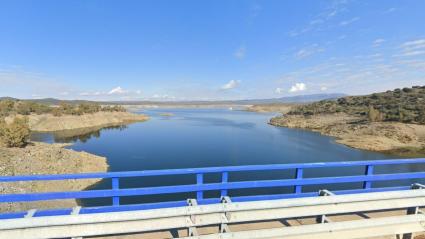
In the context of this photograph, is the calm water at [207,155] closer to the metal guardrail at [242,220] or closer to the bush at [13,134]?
the bush at [13,134]

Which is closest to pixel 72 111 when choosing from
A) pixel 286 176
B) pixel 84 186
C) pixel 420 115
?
pixel 84 186

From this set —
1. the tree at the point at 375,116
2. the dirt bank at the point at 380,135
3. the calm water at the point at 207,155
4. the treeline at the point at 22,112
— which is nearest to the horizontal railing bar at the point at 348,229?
the calm water at the point at 207,155

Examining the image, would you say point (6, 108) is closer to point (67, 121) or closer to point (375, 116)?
point (67, 121)

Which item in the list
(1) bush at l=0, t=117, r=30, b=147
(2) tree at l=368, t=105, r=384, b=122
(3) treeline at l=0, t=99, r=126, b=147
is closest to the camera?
(1) bush at l=0, t=117, r=30, b=147

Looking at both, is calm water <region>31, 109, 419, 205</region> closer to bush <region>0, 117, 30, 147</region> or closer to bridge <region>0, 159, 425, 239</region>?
bush <region>0, 117, 30, 147</region>

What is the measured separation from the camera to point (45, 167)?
61.2ft

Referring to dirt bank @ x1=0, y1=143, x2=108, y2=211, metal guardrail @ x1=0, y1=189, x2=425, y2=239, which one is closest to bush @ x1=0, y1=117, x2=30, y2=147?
dirt bank @ x1=0, y1=143, x2=108, y2=211

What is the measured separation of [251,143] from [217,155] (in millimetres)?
10216

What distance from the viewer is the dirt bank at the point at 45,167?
13867 mm

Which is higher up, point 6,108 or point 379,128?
point 6,108

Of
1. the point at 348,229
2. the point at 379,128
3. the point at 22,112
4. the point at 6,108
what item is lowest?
the point at 379,128

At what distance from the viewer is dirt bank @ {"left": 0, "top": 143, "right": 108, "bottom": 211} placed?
13.9 m

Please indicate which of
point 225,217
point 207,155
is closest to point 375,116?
point 207,155

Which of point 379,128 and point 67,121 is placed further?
point 67,121
